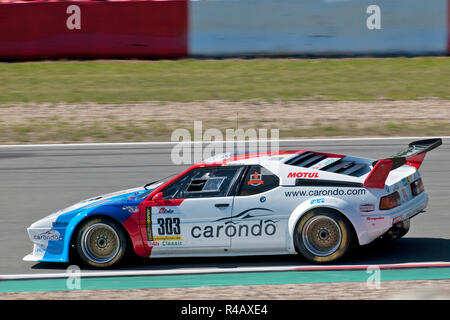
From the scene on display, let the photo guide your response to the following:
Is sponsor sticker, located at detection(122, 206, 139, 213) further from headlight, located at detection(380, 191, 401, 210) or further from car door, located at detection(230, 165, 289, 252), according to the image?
headlight, located at detection(380, 191, 401, 210)

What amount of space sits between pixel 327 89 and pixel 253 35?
120 inches

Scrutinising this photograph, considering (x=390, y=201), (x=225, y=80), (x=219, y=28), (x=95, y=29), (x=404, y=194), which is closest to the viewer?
(x=390, y=201)

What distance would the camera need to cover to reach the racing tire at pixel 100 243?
8.51 meters

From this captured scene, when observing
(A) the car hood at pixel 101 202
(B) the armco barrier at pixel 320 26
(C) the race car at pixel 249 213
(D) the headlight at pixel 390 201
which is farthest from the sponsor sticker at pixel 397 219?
(B) the armco barrier at pixel 320 26

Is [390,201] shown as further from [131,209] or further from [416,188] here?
[131,209]

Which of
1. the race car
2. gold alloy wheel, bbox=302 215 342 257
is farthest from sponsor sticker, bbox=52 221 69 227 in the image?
gold alloy wheel, bbox=302 215 342 257

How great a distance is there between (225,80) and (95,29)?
4.15 m

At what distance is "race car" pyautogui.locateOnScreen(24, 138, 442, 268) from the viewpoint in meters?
8.14

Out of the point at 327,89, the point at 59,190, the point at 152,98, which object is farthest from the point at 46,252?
the point at 327,89

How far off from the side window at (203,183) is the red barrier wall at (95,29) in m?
14.2

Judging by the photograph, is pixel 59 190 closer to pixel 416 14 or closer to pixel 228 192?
pixel 228 192

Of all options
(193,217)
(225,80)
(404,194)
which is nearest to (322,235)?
(404,194)

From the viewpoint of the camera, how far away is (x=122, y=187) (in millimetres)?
12461

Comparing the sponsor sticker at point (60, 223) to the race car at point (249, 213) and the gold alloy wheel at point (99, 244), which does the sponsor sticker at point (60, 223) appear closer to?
the race car at point (249, 213)
